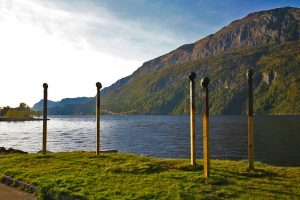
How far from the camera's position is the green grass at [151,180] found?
1295 centimetres

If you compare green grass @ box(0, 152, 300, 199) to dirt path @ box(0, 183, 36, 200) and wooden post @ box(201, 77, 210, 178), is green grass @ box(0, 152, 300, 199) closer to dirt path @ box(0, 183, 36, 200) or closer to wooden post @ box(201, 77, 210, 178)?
wooden post @ box(201, 77, 210, 178)

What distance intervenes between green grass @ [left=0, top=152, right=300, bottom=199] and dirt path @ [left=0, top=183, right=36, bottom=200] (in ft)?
1.66

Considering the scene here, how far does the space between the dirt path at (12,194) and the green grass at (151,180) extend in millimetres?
507

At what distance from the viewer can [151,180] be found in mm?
15141

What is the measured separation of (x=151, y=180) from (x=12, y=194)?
19.3ft

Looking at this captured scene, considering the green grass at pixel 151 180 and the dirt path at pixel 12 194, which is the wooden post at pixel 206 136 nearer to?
the green grass at pixel 151 180

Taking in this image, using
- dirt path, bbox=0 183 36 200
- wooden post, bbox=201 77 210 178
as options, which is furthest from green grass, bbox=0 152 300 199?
dirt path, bbox=0 183 36 200

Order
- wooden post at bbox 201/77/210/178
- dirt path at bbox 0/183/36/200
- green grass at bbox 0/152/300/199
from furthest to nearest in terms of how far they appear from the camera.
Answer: wooden post at bbox 201/77/210/178 → dirt path at bbox 0/183/36/200 → green grass at bbox 0/152/300/199

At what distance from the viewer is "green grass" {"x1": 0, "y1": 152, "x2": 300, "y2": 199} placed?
12945 millimetres

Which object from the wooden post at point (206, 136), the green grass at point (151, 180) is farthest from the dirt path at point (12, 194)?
the wooden post at point (206, 136)

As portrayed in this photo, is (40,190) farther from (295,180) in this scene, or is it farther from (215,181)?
(295,180)

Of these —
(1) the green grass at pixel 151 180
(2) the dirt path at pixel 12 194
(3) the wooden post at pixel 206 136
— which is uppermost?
(3) the wooden post at pixel 206 136

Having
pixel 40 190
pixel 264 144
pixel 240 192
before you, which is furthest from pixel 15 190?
pixel 264 144

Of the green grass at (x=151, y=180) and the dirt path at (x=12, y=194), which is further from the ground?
the green grass at (x=151, y=180)
